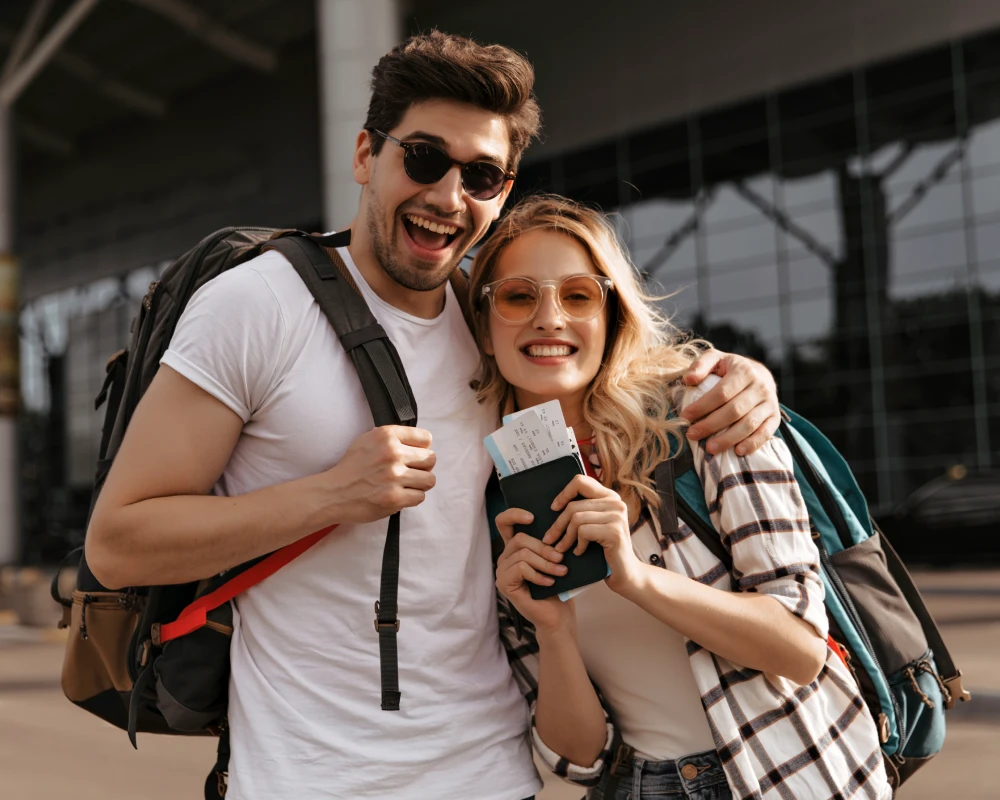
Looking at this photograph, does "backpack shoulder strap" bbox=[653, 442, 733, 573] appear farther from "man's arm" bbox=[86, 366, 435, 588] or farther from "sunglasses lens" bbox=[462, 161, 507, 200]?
"sunglasses lens" bbox=[462, 161, 507, 200]

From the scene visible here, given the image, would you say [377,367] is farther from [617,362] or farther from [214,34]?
[214,34]

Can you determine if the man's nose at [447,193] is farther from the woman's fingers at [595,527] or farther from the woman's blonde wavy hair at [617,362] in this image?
the woman's fingers at [595,527]

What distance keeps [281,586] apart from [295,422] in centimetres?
39

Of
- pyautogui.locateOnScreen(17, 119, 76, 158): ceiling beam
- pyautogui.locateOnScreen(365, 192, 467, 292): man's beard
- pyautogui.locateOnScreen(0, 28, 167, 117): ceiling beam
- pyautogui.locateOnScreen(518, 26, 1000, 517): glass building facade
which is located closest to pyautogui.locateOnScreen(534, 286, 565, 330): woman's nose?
pyautogui.locateOnScreen(365, 192, 467, 292): man's beard

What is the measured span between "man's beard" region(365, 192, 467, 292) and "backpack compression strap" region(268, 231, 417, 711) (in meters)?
0.12

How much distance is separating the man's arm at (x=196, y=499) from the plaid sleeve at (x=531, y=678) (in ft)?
1.78

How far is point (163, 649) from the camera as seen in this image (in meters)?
2.42

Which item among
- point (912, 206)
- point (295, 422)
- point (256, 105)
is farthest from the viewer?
point (256, 105)

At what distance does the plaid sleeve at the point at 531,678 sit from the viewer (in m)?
2.50

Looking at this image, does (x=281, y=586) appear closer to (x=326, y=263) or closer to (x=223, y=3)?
(x=326, y=263)

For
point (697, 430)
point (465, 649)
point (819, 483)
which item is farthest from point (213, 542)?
point (819, 483)

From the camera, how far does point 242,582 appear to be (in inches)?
91.6

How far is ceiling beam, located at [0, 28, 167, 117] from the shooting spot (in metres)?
27.8

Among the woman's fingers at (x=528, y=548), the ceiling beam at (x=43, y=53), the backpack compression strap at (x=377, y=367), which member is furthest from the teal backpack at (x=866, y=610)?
the ceiling beam at (x=43, y=53)
